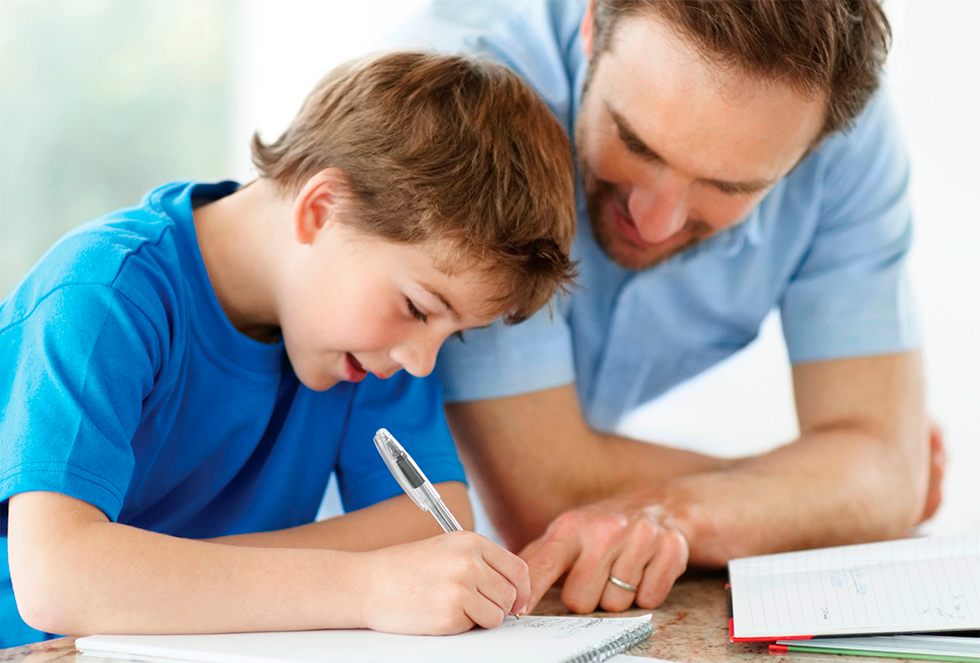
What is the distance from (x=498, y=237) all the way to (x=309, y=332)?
23 cm

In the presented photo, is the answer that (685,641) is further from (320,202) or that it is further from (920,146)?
(920,146)

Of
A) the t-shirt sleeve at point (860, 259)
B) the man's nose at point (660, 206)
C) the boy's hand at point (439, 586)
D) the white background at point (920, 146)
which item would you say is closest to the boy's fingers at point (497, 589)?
the boy's hand at point (439, 586)

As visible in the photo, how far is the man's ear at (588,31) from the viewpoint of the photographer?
1130 millimetres

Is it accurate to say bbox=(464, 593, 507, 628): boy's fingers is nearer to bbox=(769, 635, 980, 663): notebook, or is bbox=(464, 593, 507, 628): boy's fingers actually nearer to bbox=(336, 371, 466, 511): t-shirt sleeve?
bbox=(769, 635, 980, 663): notebook

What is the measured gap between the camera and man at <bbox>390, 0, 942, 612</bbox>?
39.3 inches

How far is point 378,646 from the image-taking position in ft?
2.16

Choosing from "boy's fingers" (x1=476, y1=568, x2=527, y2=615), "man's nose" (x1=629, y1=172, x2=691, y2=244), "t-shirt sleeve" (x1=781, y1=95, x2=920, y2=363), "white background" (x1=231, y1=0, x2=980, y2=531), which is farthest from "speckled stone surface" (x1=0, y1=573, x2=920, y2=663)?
"white background" (x1=231, y1=0, x2=980, y2=531)

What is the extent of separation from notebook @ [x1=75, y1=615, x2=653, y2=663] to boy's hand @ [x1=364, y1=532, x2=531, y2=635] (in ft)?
0.04

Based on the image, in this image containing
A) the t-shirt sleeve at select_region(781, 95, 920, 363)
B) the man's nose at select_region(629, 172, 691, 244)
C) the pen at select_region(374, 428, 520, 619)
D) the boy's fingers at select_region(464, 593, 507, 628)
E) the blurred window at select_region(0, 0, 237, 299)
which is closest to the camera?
the boy's fingers at select_region(464, 593, 507, 628)

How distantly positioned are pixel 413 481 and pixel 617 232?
516 mm

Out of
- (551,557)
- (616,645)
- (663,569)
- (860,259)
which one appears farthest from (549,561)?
(860,259)

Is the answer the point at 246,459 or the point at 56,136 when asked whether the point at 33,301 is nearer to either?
the point at 246,459

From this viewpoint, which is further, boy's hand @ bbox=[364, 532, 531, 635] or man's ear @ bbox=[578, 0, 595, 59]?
man's ear @ bbox=[578, 0, 595, 59]

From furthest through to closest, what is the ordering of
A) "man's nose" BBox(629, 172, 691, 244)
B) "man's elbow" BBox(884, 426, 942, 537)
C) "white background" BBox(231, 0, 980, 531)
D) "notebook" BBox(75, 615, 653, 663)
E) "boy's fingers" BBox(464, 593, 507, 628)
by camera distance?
"white background" BBox(231, 0, 980, 531) < "man's elbow" BBox(884, 426, 942, 537) < "man's nose" BBox(629, 172, 691, 244) < "boy's fingers" BBox(464, 593, 507, 628) < "notebook" BBox(75, 615, 653, 663)
